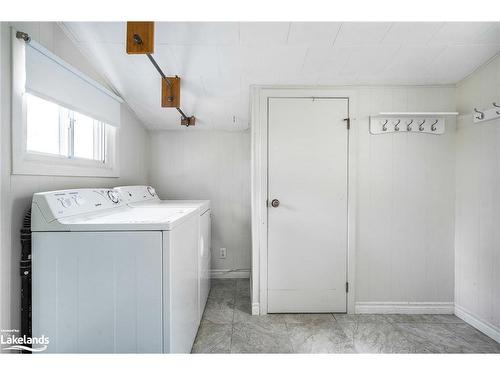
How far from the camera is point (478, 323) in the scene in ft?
6.14


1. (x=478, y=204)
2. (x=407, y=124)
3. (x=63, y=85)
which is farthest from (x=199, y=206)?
(x=478, y=204)

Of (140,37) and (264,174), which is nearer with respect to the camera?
(140,37)

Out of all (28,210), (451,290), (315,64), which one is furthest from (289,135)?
(451,290)

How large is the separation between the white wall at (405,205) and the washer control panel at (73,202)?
205 centimetres

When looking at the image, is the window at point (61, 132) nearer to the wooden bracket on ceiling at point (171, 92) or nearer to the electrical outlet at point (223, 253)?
the wooden bracket on ceiling at point (171, 92)

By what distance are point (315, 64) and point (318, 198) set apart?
110cm

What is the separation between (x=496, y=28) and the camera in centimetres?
151

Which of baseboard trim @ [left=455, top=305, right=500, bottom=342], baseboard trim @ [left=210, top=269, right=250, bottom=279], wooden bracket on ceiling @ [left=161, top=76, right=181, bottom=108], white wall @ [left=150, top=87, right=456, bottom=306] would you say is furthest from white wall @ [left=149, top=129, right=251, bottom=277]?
baseboard trim @ [left=455, top=305, right=500, bottom=342]

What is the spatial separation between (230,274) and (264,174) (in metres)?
1.51

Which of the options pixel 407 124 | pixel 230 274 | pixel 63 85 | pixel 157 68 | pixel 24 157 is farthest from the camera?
pixel 230 274

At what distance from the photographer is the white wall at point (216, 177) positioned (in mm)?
2920

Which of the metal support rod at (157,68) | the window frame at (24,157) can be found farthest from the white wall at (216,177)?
the window frame at (24,157)

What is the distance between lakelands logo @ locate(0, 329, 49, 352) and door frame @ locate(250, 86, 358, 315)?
1.43 m

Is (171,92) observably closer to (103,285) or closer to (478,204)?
(103,285)
